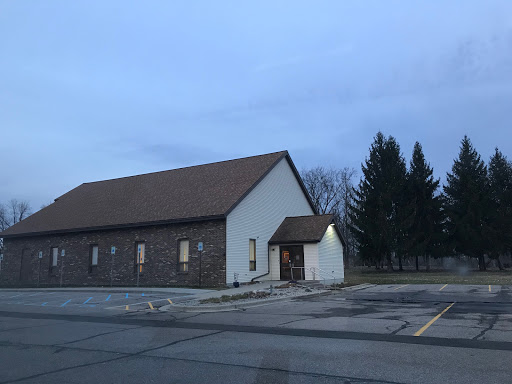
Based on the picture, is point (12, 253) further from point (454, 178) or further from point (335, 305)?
point (454, 178)

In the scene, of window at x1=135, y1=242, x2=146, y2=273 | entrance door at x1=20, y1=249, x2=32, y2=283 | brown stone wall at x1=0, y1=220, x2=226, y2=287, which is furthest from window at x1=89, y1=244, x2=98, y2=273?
entrance door at x1=20, y1=249, x2=32, y2=283

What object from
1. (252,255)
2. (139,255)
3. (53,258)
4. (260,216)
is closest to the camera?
(252,255)

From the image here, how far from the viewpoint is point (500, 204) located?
4594 centimetres

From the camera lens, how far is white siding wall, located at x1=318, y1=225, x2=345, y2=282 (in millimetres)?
27156

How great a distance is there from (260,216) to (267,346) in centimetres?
1935

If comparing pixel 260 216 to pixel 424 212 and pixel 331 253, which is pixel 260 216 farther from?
pixel 424 212

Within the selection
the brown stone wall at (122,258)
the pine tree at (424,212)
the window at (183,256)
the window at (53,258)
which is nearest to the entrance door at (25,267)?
the brown stone wall at (122,258)

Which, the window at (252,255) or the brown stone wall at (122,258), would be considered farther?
the window at (252,255)

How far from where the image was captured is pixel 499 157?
53031 millimetres

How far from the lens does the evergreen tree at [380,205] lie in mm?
44406

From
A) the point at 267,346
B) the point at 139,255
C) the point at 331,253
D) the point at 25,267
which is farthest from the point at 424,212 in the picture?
the point at 267,346

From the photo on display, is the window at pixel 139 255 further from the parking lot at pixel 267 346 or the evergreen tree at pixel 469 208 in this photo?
the evergreen tree at pixel 469 208

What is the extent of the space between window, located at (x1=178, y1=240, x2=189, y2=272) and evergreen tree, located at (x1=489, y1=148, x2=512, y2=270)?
34.4m

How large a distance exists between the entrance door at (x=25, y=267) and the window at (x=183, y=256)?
47.9 feet
